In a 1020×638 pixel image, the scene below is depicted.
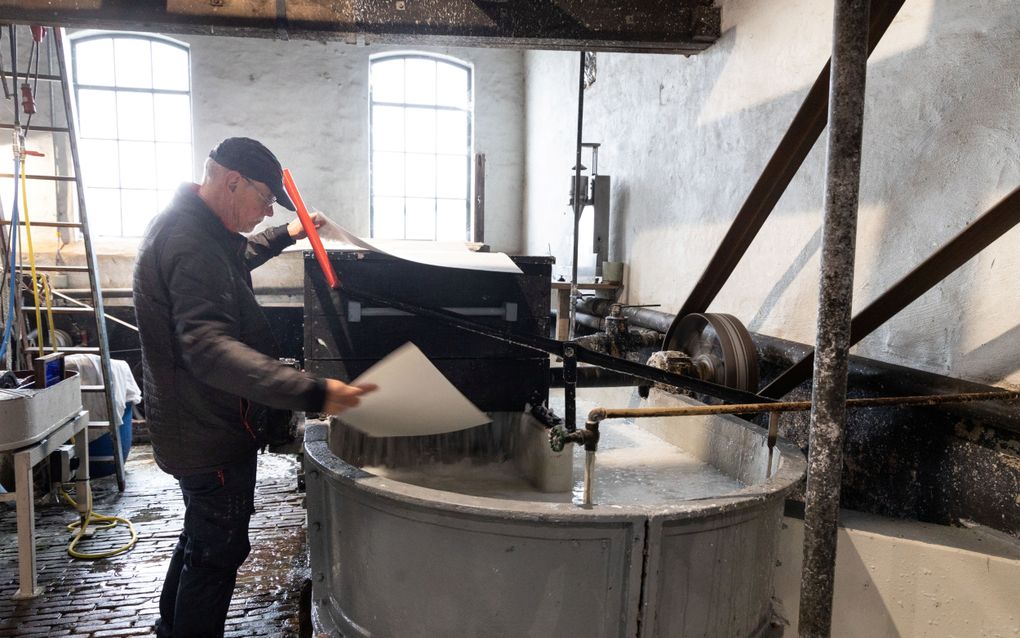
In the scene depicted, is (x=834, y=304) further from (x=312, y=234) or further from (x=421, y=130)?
(x=421, y=130)

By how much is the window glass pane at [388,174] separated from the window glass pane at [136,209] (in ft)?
8.26

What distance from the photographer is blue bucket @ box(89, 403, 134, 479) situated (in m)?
4.39

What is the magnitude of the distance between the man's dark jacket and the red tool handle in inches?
9.4

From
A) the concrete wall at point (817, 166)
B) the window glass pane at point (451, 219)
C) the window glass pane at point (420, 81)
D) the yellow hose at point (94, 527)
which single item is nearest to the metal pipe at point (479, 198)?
the window glass pane at point (451, 219)

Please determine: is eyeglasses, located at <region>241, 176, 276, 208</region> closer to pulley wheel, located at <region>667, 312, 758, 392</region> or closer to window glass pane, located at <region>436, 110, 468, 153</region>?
pulley wheel, located at <region>667, 312, 758, 392</region>

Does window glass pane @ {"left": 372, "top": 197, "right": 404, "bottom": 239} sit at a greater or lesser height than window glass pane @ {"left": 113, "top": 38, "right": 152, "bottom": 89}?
lesser

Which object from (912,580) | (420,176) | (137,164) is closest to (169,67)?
(137,164)

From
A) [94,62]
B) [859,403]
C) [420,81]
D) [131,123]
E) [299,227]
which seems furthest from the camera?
[420,81]

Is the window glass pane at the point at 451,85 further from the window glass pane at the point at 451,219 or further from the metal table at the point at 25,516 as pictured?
the metal table at the point at 25,516

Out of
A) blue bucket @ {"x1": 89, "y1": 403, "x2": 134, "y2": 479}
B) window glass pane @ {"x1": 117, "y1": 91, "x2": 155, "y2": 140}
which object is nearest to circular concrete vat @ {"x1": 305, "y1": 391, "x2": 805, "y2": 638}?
blue bucket @ {"x1": 89, "y1": 403, "x2": 134, "y2": 479}

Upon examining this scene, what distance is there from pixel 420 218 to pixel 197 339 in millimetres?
6459

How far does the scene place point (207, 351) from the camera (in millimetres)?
1707

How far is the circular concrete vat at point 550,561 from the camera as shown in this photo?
1.52m

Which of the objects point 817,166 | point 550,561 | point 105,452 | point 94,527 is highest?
point 817,166
